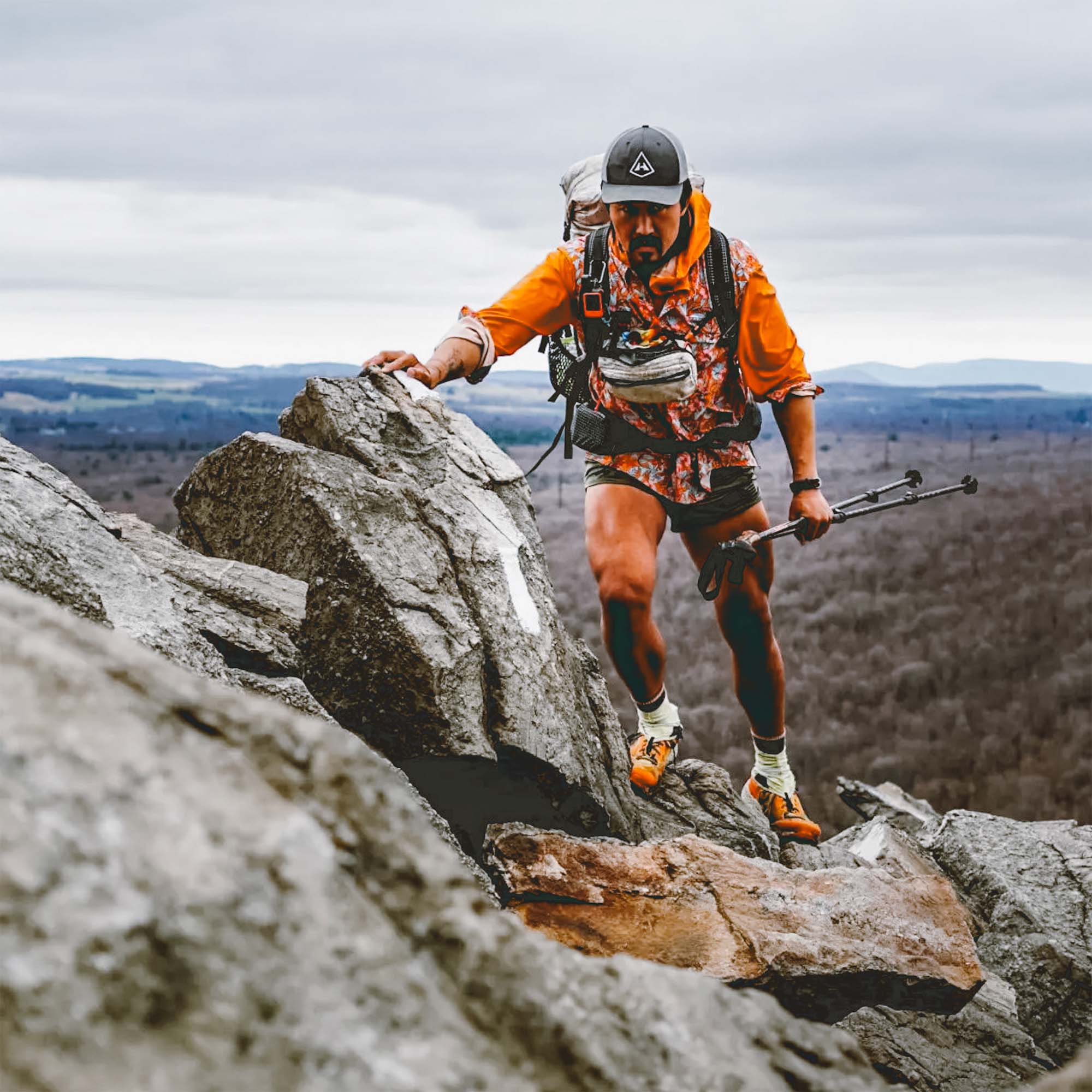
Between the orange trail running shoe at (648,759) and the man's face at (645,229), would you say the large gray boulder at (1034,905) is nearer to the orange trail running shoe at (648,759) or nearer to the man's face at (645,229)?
the orange trail running shoe at (648,759)

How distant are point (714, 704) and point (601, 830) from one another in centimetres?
2098

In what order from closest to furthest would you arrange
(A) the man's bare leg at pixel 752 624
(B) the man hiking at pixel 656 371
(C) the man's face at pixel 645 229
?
(C) the man's face at pixel 645 229
(B) the man hiking at pixel 656 371
(A) the man's bare leg at pixel 752 624

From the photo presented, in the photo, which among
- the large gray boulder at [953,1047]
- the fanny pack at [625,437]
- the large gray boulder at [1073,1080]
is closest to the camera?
the large gray boulder at [1073,1080]

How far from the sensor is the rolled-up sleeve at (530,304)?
8.05 metres

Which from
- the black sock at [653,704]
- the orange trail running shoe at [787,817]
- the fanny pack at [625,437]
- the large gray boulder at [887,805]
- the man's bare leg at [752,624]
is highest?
the fanny pack at [625,437]

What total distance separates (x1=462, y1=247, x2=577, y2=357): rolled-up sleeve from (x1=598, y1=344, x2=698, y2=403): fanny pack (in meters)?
0.55

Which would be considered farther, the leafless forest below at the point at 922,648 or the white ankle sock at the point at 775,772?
the leafless forest below at the point at 922,648

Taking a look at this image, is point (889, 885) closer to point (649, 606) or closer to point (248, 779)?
point (649, 606)

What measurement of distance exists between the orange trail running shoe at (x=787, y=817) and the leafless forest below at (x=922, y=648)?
908 centimetres

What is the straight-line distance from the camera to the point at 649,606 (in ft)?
27.5

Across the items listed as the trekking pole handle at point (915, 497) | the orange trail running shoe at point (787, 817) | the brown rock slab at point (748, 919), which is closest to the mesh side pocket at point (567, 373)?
the trekking pole handle at point (915, 497)

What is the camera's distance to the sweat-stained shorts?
8344mm

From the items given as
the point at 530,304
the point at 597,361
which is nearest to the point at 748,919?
the point at 597,361

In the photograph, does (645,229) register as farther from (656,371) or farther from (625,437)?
(625,437)
